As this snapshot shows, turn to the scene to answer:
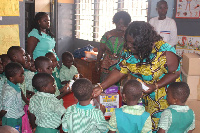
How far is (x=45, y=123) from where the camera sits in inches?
93.1

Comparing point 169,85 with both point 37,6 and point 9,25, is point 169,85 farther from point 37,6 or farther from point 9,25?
point 37,6

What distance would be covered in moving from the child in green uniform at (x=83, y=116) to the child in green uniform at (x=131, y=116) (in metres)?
0.12

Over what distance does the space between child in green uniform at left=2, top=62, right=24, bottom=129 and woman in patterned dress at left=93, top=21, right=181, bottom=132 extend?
98 centimetres

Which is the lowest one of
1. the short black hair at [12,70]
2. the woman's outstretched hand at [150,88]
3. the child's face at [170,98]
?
the child's face at [170,98]

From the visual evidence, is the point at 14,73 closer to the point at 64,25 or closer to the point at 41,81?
the point at 41,81

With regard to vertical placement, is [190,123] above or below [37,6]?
below

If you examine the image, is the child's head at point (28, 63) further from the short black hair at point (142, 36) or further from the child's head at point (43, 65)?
the short black hair at point (142, 36)

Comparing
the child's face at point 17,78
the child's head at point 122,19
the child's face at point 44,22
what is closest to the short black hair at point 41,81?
the child's face at point 17,78

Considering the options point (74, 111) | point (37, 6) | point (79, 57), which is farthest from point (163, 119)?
point (37, 6)

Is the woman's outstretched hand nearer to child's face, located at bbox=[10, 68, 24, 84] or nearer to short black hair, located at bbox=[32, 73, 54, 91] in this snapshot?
short black hair, located at bbox=[32, 73, 54, 91]

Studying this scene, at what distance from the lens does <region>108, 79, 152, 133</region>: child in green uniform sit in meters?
1.94

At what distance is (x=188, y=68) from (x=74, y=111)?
1.41m

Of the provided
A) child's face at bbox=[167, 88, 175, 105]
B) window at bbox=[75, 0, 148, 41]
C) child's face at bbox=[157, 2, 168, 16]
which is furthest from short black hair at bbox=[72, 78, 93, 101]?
window at bbox=[75, 0, 148, 41]

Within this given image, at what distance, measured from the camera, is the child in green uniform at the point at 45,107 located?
2.36 meters
